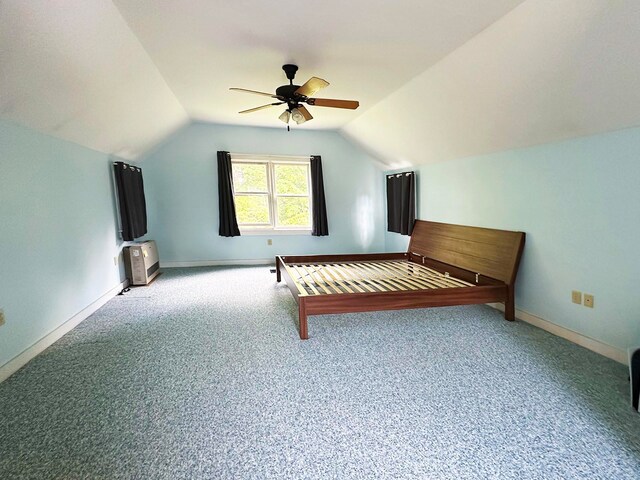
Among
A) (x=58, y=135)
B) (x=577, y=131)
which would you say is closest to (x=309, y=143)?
(x=58, y=135)

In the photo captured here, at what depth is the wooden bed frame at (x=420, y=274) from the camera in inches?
108

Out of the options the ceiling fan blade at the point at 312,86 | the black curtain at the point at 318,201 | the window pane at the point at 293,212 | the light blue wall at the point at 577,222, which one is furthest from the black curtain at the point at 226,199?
the light blue wall at the point at 577,222

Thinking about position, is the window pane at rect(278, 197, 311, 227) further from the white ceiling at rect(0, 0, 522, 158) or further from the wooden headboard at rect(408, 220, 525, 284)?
the white ceiling at rect(0, 0, 522, 158)

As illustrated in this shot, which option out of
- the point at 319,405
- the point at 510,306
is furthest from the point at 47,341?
the point at 510,306

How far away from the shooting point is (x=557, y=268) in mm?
2684

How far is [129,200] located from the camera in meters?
4.28

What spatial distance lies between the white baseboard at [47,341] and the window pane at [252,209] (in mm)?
2460

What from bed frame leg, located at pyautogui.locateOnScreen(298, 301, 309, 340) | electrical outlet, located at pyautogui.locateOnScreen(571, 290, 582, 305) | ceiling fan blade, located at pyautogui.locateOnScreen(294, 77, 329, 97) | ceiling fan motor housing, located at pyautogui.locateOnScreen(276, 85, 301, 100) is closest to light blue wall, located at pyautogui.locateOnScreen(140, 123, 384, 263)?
ceiling fan motor housing, located at pyautogui.locateOnScreen(276, 85, 301, 100)

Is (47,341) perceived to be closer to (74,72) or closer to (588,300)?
(74,72)

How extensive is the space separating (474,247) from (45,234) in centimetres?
420

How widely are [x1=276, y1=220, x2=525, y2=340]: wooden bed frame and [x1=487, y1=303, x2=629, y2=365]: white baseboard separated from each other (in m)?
0.14

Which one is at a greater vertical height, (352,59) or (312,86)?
(352,59)

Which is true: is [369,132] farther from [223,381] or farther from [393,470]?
[393,470]

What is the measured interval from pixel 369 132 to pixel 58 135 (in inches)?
152
